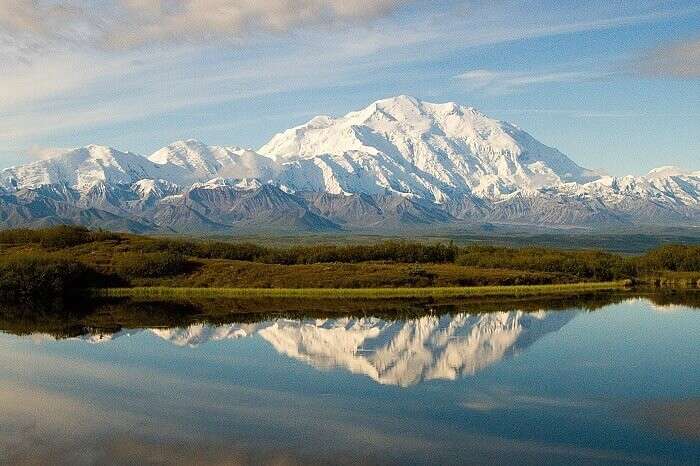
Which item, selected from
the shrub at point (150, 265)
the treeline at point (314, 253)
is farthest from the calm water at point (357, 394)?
the treeline at point (314, 253)

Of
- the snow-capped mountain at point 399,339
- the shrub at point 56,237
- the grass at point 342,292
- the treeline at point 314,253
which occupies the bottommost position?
the grass at point 342,292

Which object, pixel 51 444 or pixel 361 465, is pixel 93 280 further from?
pixel 361 465

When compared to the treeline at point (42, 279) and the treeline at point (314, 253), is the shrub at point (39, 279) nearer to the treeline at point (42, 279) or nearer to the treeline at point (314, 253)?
the treeline at point (42, 279)

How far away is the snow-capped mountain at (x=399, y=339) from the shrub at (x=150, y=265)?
43036mm

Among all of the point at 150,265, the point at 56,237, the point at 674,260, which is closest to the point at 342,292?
the point at 150,265

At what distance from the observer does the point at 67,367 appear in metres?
55.5

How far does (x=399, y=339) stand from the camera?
64.6m

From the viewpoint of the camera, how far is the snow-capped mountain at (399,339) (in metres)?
53.3

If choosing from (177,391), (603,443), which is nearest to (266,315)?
(177,391)

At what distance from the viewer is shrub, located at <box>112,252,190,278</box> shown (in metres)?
117

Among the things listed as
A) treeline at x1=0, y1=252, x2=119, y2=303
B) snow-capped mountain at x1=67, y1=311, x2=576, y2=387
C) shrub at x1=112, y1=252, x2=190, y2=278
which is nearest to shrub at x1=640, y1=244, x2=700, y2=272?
snow-capped mountain at x1=67, y1=311, x2=576, y2=387

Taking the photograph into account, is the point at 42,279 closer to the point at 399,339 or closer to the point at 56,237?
the point at 56,237

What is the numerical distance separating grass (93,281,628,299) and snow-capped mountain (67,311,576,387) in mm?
22331

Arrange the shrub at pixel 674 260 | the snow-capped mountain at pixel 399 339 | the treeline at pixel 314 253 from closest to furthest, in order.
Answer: the snow-capped mountain at pixel 399 339 < the treeline at pixel 314 253 < the shrub at pixel 674 260
